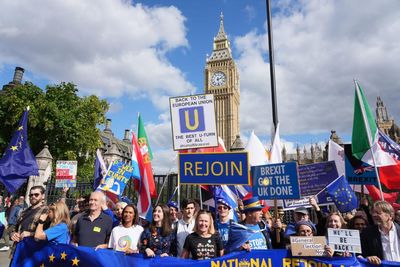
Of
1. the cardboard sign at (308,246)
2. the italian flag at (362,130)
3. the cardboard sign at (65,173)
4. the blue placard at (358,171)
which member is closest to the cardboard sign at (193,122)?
the cardboard sign at (308,246)

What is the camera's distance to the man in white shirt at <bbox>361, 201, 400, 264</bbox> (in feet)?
10.7

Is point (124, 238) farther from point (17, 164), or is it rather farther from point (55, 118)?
point (55, 118)

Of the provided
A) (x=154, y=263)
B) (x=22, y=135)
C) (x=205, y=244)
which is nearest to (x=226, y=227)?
(x=205, y=244)

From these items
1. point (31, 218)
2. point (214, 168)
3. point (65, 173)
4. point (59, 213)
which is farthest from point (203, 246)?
point (65, 173)

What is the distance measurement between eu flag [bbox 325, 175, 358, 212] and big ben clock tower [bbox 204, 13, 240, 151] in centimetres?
7076

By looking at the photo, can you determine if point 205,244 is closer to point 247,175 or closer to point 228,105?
point 247,175

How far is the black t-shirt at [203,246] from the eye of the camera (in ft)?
11.4

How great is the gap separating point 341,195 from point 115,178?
5.09m

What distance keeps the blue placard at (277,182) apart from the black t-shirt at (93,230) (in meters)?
2.56

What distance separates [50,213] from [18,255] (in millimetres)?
871

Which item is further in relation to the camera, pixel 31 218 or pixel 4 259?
pixel 4 259

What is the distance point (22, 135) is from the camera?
7574 millimetres

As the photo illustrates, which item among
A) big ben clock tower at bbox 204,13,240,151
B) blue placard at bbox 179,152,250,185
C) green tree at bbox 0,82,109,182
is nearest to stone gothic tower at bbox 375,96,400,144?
big ben clock tower at bbox 204,13,240,151

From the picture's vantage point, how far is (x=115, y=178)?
7.04 metres
